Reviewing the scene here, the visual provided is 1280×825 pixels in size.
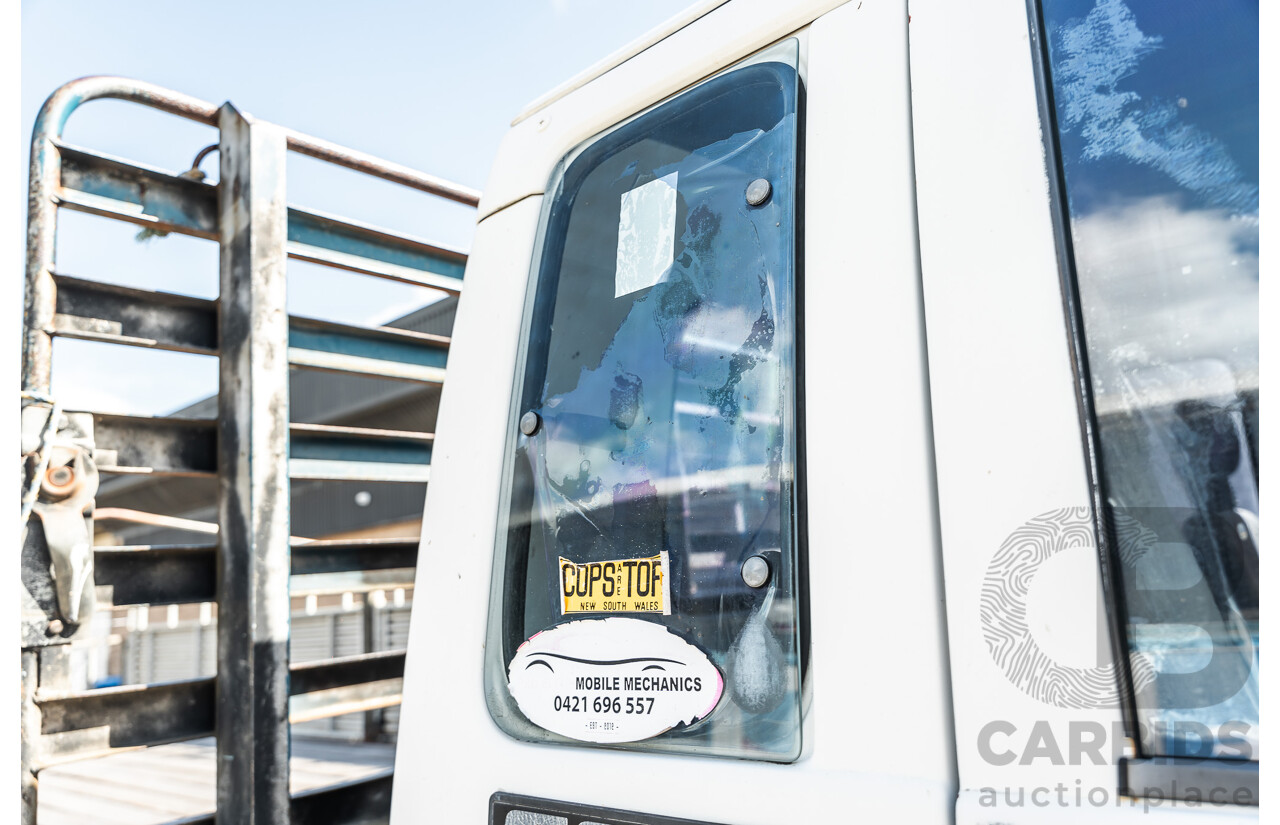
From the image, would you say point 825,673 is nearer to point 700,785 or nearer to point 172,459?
point 700,785

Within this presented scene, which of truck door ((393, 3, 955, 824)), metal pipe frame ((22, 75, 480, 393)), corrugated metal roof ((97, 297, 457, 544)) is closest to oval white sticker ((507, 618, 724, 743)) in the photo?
truck door ((393, 3, 955, 824))

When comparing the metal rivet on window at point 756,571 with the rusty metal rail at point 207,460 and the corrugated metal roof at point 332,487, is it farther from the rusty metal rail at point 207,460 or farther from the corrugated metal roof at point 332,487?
the corrugated metal roof at point 332,487

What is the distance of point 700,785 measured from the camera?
1131 millimetres

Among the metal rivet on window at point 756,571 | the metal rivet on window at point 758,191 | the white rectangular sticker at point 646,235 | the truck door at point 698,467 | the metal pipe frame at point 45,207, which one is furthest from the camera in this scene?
the metal pipe frame at point 45,207

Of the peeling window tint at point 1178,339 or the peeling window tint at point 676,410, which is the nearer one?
the peeling window tint at point 1178,339

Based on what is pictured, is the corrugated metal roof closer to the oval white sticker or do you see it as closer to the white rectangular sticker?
the white rectangular sticker

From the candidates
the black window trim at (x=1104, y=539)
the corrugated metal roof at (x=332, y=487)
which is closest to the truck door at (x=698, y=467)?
the black window trim at (x=1104, y=539)

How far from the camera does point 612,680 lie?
4.20 feet

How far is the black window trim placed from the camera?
2.61 feet

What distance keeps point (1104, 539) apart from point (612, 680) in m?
0.67

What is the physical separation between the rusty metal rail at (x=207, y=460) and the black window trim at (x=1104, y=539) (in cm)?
186

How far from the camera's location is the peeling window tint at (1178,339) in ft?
2.71

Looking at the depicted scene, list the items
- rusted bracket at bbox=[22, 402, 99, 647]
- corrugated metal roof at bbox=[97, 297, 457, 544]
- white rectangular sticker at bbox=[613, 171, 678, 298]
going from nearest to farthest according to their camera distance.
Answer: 1. white rectangular sticker at bbox=[613, 171, 678, 298]
2. rusted bracket at bbox=[22, 402, 99, 647]
3. corrugated metal roof at bbox=[97, 297, 457, 544]

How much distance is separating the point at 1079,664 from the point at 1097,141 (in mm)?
540
